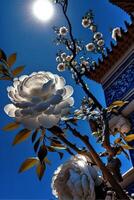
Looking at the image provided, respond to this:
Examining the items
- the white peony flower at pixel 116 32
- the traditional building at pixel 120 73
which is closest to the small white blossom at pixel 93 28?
the white peony flower at pixel 116 32

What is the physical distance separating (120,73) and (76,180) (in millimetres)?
4913

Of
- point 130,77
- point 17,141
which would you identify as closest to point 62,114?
point 17,141

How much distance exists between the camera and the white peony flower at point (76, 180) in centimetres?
96

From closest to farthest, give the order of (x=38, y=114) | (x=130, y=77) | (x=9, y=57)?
(x=38, y=114) → (x=9, y=57) → (x=130, y=77)

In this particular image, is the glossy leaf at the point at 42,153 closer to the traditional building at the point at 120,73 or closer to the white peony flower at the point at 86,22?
the traditional building at the point at 120,73

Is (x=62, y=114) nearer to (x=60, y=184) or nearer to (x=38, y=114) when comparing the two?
(x=38, y=114)

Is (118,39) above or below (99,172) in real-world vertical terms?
above

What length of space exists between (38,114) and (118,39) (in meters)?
4.95

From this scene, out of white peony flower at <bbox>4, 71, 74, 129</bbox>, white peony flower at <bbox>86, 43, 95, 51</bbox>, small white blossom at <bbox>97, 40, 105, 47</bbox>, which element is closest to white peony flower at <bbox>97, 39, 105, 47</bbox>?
small white blossom at <bbox>97, 40, 105, 47</bbox>

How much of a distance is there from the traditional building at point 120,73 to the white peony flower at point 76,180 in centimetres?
389

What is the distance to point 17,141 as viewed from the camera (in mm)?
1041

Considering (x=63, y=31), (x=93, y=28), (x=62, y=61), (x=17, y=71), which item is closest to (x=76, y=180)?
(x=17, y=71)

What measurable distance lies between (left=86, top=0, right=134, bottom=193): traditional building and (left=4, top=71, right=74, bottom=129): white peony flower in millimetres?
3899

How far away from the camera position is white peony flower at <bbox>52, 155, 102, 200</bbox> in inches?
38.0
